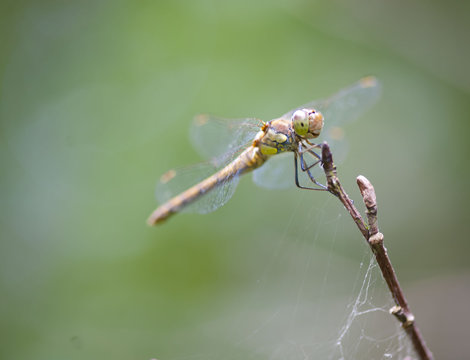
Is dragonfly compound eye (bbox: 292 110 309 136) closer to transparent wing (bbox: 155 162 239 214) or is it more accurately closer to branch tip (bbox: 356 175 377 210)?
transparent wing (bbox: 155 162 239 214)

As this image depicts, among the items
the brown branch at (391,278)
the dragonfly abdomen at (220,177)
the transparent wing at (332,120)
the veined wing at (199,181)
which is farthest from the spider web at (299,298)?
the brown branch at (391,278)

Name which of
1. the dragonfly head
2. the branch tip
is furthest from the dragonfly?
the branch tip

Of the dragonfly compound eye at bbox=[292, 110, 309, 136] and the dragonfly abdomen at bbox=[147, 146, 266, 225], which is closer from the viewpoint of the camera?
the dragonfly compound eye at bbox=[292, 110, 309, 136]

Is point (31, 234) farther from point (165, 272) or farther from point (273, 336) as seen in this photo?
point (273, 336)

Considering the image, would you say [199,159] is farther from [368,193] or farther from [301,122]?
[368,193]

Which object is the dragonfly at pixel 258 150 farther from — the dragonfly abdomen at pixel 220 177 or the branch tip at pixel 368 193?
the branch tip at pixel 368 193

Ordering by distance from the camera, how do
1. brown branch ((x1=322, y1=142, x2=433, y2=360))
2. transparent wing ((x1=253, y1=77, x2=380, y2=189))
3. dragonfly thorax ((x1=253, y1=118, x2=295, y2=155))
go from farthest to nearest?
1. transparent wing ((x1=253, y1=77, x2=380, y2=189))
2. dragonfly thorax ((x1=253, y1=118, x2=295, y2=155))
3. brown branch ((x1=322, y1=142, x2=433, y2=360))
